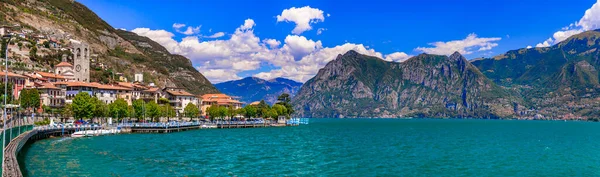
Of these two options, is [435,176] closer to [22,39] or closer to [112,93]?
[112,93]

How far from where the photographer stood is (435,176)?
159ft

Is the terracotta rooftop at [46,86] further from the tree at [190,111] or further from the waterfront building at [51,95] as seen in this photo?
the tree at [190,111]

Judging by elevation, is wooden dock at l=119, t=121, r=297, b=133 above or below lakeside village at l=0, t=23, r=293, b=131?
below

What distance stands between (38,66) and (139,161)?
11955 cm

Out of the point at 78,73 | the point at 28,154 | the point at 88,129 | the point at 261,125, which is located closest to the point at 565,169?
the point at 28,154

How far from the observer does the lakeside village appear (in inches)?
4284

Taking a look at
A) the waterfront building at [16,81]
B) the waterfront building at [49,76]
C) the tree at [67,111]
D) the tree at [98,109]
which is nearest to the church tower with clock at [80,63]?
the waterfront building at [49,76]

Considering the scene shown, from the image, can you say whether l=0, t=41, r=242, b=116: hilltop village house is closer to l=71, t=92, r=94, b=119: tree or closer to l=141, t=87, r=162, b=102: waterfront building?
l=141, t=87, r=162, b=102: waterfront building

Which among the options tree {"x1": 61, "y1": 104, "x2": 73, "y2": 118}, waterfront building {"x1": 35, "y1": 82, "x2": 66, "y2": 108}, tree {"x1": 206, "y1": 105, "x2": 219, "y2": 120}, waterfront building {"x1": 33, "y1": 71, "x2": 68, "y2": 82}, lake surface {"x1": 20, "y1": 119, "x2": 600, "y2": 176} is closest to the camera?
lake surface {"x1": 20, "y1": 119, "x2": 600, "y2": 176}

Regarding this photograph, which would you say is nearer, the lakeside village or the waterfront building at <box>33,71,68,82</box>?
the lakeside village

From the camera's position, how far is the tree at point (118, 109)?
399 feet

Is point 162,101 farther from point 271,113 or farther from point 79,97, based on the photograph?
point 79,97

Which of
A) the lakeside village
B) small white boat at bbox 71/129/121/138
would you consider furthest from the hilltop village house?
small white boat at bbox 71/129/121/138

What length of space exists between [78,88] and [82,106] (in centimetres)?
2473
